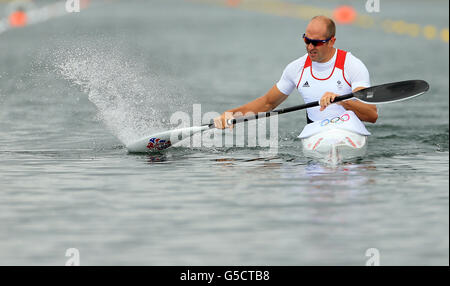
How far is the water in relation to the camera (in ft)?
27.3

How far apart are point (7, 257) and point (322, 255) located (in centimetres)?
272

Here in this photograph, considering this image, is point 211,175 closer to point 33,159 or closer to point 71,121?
point 33,159

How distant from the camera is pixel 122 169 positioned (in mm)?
12562

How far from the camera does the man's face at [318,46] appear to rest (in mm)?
11391

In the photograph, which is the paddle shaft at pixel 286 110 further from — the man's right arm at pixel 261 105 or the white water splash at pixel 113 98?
the white water splash at pixel 113 98

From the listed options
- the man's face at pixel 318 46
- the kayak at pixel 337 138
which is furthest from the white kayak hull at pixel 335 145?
the man's face at pixel 318 46

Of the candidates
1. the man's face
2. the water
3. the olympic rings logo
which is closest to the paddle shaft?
the olympic rings logo

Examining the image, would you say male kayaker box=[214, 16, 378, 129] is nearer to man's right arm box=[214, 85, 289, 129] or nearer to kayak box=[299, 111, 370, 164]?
man's right arm box=[214, 85, 289, 129]

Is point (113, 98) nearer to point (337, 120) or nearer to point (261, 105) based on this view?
point (261, 105)

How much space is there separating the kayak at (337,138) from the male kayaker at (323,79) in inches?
4.3

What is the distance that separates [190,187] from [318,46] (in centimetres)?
235

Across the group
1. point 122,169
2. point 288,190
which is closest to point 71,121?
point 122,169

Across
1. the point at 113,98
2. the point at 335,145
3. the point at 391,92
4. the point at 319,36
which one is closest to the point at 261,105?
the point at 335,145

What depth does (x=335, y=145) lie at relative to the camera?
12164 mm
